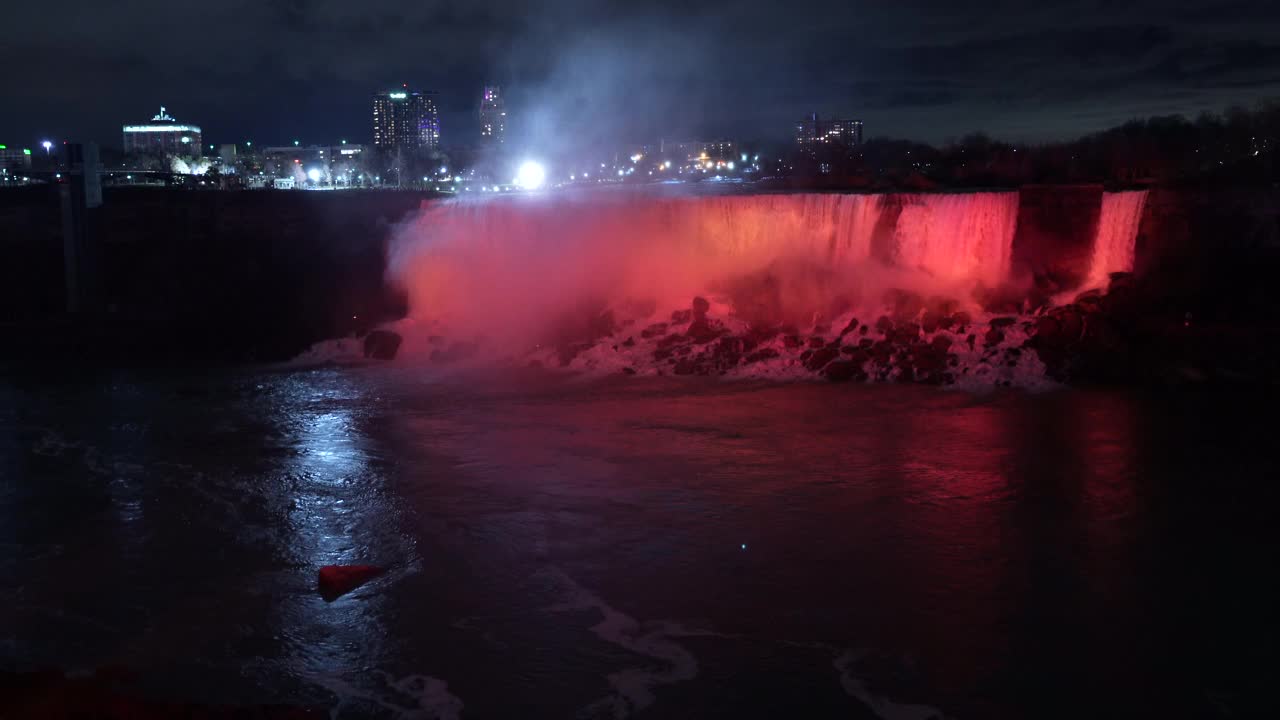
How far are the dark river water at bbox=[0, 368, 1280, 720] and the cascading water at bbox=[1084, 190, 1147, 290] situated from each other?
3551 mm

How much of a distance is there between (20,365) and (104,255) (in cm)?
806

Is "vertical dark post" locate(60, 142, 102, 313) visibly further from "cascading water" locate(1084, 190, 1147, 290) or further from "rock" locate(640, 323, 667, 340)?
"cascading water" locate(1084, 190, 1147, 290)

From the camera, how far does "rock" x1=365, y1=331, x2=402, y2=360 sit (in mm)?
21031

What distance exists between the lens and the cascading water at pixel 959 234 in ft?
62.6

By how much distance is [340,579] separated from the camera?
8.49 meters

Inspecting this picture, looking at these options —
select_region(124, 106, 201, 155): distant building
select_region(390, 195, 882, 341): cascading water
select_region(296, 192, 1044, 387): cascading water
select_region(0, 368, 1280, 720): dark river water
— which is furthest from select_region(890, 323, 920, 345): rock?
select_region(124, 106, 201, 155): distant building

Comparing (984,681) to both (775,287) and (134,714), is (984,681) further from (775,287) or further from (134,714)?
(775,287)

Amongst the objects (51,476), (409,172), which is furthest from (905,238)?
(409,172)

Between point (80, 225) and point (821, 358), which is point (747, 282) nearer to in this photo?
point (821, 358)

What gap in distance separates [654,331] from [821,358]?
153 inches

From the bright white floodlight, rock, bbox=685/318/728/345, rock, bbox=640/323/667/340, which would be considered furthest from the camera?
the bright white floodlight

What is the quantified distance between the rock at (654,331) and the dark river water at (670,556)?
4.66m

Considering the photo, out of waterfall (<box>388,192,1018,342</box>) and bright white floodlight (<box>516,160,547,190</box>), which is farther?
bright white floodlight (<box>516,160,547,190</box>)

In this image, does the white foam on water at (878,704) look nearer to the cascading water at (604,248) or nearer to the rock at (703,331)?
the rock at (703,331)
